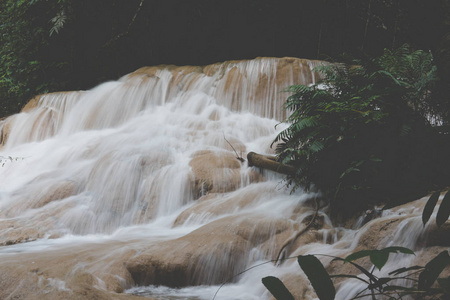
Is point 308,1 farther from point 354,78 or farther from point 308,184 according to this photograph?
point 308,184

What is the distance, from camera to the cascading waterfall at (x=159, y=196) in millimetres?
2838

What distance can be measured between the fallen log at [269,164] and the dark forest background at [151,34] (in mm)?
6832

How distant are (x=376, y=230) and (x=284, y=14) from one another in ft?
30.8

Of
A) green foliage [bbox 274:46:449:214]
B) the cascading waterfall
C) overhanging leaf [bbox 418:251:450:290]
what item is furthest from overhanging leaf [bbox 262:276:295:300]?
green foliage [bbox 274:46:449:214]

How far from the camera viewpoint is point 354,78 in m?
4.31

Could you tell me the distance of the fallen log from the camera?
14.7 ft

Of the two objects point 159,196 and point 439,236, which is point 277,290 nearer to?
point 439,236

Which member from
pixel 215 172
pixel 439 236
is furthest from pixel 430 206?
pixel 215 172

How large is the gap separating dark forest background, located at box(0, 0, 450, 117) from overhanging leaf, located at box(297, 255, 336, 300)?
35.0ft

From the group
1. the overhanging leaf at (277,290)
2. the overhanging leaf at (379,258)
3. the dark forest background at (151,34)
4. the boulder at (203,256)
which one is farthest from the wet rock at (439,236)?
the dark forest background at (151,34)

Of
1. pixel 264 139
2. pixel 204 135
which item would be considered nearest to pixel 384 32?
pixel 264 139

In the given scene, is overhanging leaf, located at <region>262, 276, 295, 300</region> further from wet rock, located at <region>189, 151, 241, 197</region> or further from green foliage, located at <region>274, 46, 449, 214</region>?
wet rock, located at <region>189, 151, 241, 197</region>

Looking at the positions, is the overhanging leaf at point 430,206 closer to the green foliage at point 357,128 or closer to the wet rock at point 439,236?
the wet rock at point 439,236

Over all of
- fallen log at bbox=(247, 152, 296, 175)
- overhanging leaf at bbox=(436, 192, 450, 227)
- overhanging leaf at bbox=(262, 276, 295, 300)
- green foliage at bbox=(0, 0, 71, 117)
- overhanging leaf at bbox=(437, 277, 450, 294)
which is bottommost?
fallen log at bbox=(247, 152, 296, 175)
